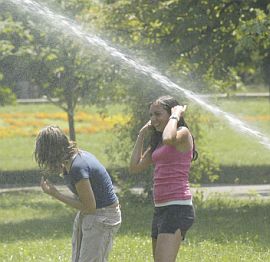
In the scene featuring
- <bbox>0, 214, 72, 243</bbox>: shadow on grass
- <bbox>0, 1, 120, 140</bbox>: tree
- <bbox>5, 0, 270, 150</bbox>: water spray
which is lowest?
<bbox>0, 214, 72, 243</bbox>: shadow on grass

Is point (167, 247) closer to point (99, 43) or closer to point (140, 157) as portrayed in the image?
point (140, 157)

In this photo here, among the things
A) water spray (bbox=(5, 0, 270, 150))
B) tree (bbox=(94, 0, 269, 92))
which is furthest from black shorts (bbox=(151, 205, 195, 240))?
tree (bbox=(94, 0, 269, 92))

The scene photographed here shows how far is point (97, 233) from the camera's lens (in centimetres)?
653

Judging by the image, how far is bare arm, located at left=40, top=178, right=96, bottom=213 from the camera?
640 centimetres

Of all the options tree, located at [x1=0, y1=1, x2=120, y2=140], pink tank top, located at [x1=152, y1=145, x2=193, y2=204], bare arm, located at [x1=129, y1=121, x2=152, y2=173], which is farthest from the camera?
tree, located at [x1=0, y1=1, x2=120, y2=140]

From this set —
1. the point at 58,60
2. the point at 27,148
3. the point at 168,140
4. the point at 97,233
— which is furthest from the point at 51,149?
the point at 27,148

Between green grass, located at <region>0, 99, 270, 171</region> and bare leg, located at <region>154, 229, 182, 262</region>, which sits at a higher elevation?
bare leg, located at <region>154, 229, 182, 262</region>

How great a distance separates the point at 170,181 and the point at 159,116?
18.2 inches

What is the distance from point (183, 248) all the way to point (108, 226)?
355 cm

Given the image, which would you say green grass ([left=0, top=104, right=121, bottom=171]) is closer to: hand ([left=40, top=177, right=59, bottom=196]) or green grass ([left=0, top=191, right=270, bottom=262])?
green grass ([left=0, top=191, right=270, bottom=262])

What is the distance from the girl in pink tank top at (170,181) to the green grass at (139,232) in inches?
92.7

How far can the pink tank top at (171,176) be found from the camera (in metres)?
6.81

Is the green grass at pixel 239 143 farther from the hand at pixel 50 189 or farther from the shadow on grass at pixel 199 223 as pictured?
the hand at pixel 50 189

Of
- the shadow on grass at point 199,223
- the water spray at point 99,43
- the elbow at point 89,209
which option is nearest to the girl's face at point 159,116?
the elbow at point 89,209
